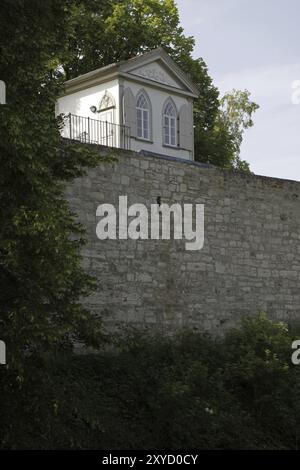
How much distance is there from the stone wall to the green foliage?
0.81 meters

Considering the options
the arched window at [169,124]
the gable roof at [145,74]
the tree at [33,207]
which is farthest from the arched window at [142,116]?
the tree at [33,207]

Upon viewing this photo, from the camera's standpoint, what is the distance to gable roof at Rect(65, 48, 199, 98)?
25.0 m

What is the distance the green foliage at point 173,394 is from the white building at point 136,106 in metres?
11.2

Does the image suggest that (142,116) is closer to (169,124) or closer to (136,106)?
(136,106)

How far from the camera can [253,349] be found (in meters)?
13.8

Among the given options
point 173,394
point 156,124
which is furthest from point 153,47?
point 173,394

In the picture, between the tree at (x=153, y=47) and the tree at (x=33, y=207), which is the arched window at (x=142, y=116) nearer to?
the tree at (x=153, y=47)

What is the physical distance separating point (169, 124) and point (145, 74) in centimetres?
182

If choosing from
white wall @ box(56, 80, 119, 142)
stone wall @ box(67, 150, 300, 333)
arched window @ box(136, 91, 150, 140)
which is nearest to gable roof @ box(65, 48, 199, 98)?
white wall @ box(56, 80, 119, 142)

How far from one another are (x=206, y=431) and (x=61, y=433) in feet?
8.65

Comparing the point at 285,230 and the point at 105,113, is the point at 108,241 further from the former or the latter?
the point at 105,113

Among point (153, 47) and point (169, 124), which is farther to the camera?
point (153, 47)

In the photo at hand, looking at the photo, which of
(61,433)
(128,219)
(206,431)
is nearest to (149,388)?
(206,431)

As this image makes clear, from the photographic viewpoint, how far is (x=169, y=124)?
86.8 feet
